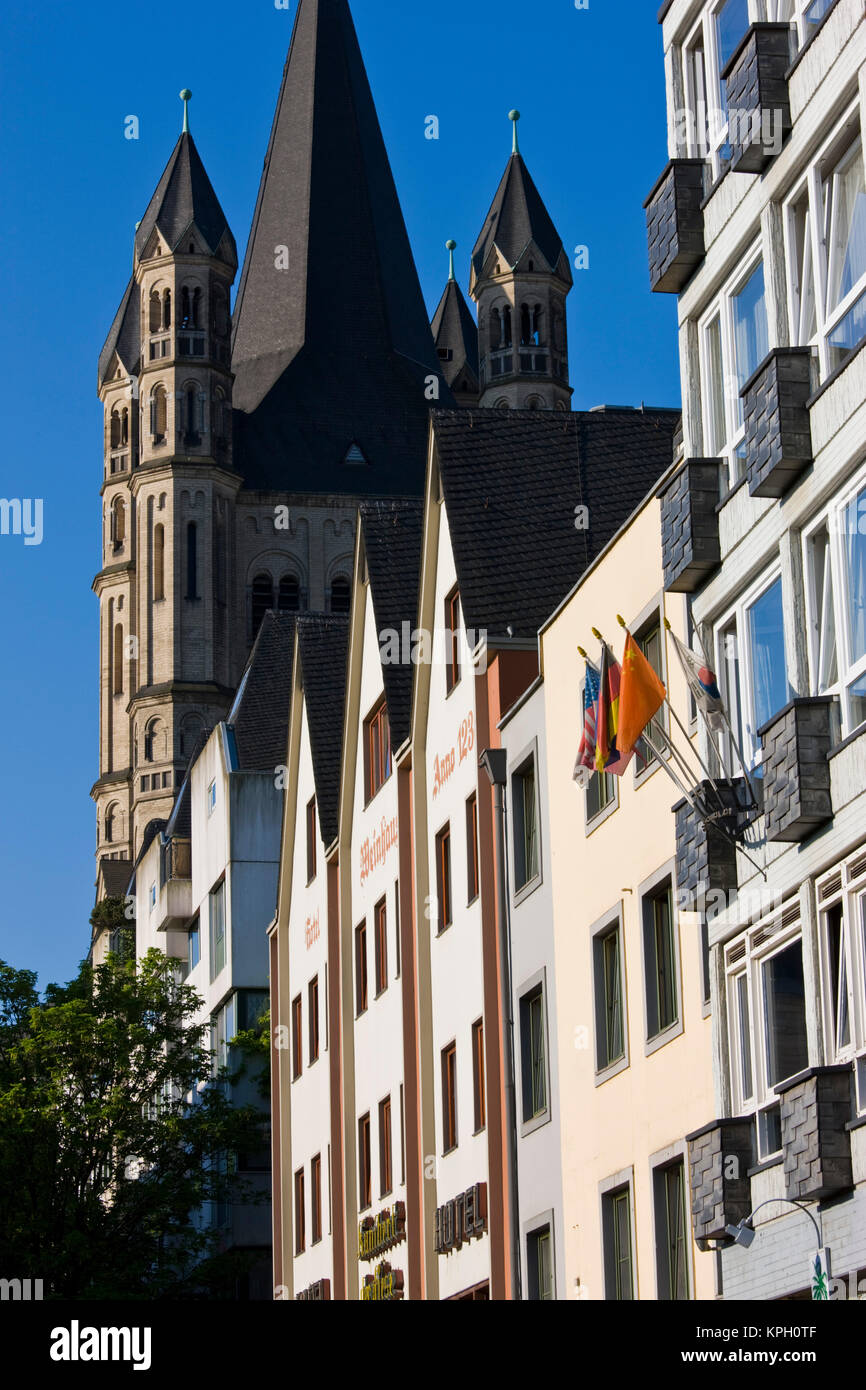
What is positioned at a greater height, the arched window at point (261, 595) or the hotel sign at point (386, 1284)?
the arched window at point (261, 595)

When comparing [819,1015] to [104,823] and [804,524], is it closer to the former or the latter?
[804,524]

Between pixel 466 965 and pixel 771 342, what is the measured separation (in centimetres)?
1410

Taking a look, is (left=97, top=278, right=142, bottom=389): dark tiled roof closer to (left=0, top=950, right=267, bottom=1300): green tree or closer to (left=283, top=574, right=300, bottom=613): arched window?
(left=283, top=574, right=300, bottom=613): arched window

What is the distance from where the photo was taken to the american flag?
28.0 metres

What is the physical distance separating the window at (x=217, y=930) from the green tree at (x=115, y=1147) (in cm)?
194

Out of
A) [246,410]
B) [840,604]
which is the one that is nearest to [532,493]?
[840,604]

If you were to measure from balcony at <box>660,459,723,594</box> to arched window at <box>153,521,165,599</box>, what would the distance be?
104m

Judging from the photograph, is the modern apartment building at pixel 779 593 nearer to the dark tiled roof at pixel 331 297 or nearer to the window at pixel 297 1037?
the window at pixel 297 1037

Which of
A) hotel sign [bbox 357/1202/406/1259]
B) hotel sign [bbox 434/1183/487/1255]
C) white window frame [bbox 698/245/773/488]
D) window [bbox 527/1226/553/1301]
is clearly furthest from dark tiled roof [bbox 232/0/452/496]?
white window frame [bbox 698/245/773/488]

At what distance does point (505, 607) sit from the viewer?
120ft

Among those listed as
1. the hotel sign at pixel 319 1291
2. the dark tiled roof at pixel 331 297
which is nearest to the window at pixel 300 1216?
the hotel sign at pixel 319 1291

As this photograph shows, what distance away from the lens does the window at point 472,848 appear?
36125 mm

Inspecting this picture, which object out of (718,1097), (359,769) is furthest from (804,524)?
(359,769)

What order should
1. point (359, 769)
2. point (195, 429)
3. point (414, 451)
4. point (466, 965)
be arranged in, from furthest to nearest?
point (414, 451)
point (195, 429)
point (359, 769)
point (466, 965)
